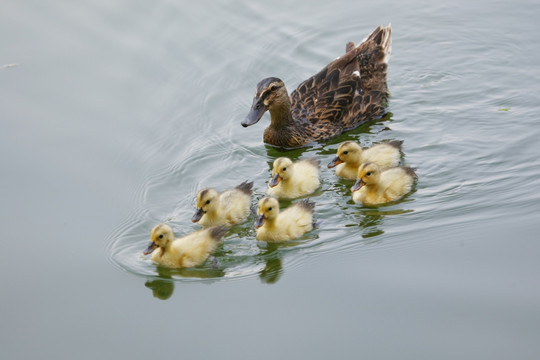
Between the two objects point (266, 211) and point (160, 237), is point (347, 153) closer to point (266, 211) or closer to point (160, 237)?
point (266, 211)

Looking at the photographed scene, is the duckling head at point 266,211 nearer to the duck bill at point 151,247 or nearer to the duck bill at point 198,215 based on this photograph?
the duck bill at point 198,215

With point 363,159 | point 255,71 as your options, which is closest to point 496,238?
point 363,159

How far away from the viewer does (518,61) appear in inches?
330

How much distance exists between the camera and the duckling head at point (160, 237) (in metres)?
5.72

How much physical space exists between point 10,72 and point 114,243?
2.75 metres

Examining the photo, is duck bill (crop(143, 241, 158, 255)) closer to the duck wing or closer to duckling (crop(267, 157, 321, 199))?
duckling (crop(267, 157, 321, 199))

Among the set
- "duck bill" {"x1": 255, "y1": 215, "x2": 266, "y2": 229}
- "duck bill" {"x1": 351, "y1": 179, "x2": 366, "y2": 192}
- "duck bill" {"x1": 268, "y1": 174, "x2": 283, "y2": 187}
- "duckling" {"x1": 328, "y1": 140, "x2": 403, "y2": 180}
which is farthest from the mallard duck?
"duck bill" {"x1": 255, "y1": 215, "x2": 266, "y2": 229}

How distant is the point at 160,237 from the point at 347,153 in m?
1.86

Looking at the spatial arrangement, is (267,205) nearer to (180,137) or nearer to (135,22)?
(180,137)

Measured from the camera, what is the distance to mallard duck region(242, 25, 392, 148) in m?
7.61

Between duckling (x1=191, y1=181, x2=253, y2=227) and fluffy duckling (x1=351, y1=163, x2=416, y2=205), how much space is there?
33.3 inches

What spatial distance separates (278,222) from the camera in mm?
6055

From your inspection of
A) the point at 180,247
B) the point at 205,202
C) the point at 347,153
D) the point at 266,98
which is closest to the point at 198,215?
the point at 205,202

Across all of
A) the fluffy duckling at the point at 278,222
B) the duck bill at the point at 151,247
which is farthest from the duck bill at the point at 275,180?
the duck bill at the point at 151,247
